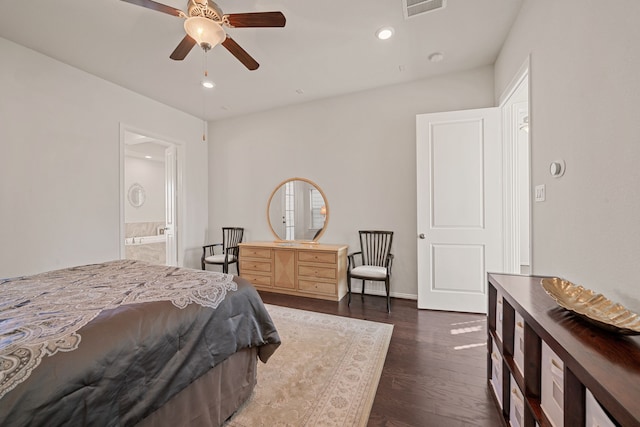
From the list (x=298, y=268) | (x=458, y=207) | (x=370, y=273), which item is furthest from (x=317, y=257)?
(x=458, y=207)

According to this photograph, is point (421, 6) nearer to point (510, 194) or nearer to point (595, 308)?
point (510, 194)

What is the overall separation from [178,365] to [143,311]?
0.28m

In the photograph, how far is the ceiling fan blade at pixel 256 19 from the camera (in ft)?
5.77

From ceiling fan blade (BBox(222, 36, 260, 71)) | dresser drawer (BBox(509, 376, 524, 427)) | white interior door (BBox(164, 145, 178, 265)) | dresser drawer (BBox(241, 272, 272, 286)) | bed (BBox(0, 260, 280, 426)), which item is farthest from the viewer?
white interior door (BBox(164, 145, 178, 265))

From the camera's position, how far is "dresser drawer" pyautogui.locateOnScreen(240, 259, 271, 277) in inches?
149

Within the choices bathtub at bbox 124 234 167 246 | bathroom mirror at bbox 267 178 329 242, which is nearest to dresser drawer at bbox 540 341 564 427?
bathroom mirror at bbox 267 178 329 242

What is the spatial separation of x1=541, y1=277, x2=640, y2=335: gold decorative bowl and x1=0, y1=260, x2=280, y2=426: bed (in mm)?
1516

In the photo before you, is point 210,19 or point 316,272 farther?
point 316,272

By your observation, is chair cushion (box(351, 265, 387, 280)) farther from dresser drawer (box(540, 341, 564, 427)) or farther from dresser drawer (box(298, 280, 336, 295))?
dresser drawer (box(540, 341, 564, 427))

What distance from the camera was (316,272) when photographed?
3.45 meters

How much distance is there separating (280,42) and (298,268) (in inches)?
105

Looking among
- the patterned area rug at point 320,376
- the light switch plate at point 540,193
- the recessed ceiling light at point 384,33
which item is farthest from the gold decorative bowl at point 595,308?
the recessed ceiling light at point 384,33

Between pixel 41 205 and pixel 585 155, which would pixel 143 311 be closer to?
pixel 585 155

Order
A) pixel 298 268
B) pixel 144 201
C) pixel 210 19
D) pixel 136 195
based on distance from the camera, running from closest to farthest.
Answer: pixel 210 19, pixel 298 268, pixel 136 195, pixel 144 201
